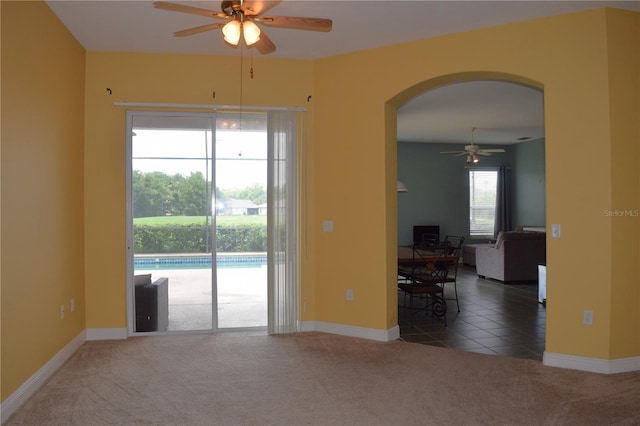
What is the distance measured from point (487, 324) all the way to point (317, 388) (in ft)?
8.61

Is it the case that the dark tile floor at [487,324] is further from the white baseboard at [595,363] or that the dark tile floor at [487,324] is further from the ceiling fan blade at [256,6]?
the ceiling fan blade at [256,6]

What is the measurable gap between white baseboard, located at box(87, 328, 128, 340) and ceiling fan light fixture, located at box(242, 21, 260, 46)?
10.6 feet

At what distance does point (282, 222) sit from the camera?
15.1ft

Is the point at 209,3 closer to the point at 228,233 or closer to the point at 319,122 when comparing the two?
the point at 319,122

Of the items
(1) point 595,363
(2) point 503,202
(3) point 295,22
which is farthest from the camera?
(2) point 503,202

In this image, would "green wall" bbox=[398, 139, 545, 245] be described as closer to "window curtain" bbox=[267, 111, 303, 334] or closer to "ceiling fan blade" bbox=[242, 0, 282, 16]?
"window curtain" bbox=[267, 111, 303, 334]

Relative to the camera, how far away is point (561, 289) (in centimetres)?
363

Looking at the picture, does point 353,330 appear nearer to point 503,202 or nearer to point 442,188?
point 442,188

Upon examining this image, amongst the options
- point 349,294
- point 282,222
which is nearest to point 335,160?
point 282,222

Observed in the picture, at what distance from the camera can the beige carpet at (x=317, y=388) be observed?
9.06ft

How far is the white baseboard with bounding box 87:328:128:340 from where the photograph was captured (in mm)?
4391

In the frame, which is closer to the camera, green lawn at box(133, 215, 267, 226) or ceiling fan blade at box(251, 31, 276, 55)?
ceiling fan blade at box(251, 31, 276, 55)

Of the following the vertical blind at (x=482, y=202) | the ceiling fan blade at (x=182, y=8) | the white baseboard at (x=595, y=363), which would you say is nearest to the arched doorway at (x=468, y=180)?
the vertical blind at (x=482, y=202)

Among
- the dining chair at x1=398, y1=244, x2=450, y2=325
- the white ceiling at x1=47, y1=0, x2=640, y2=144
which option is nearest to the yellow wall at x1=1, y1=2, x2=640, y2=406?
Result: the white ceiling at x1=47, y1=0, x2=640, y2=144
